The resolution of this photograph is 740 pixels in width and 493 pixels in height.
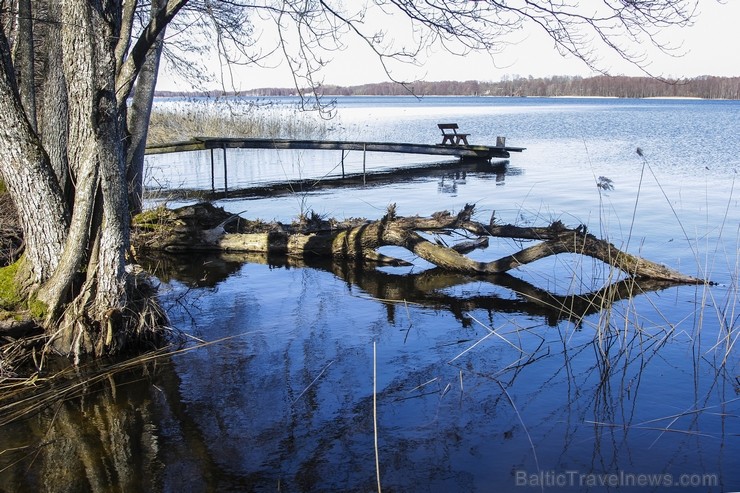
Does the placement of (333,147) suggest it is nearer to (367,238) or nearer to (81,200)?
(367,238)

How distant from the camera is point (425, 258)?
9672mm

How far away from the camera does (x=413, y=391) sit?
5688 mm

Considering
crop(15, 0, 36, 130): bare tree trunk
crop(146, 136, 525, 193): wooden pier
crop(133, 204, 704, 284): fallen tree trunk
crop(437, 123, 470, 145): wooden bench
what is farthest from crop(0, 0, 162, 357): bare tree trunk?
crop(437, 123, 470, 145): wooden bench

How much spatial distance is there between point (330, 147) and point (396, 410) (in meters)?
17.4

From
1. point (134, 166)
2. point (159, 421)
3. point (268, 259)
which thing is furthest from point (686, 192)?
point (159, 421)

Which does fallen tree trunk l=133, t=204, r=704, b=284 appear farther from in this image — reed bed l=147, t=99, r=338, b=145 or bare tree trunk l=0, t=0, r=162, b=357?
reed bed l=147, t=99, r=338, b=145

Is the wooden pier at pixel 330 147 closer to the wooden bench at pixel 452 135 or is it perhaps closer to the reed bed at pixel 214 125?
Result: the wooden bench at pixel 452 135

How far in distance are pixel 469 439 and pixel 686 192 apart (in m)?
12.9

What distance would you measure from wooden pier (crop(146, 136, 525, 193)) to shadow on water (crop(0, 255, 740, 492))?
12023 millimetres

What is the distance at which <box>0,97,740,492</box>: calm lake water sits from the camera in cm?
449

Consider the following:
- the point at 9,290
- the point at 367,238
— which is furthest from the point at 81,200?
the point at 367,238

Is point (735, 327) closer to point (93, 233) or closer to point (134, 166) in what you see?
point (93, 233)

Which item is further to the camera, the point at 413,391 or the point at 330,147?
the point at 330,147

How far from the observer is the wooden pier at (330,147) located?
19.2 m
